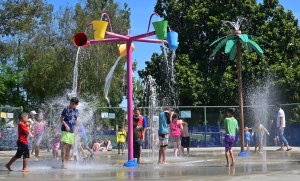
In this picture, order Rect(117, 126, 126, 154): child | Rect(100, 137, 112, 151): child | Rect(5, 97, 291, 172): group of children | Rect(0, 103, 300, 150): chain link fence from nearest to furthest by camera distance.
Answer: Rect(5, 97, 291, 172): group of children → Rect(117, 126, 126, 154): child → Rect(100, 137, 112, 151): child → Rect(0, 103, 300, 150): chain link fence

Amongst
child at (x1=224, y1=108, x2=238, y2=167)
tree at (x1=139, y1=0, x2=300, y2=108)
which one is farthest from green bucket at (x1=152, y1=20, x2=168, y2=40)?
tree at (x1=139, y1=0, x2=300, y2=108)

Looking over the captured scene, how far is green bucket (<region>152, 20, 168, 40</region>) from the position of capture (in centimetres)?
1254

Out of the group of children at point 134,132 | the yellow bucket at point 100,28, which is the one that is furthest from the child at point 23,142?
the yellow bucket at point 100,28

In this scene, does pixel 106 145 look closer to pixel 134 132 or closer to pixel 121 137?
pixel 121 137

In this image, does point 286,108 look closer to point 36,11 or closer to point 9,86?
point 36,11

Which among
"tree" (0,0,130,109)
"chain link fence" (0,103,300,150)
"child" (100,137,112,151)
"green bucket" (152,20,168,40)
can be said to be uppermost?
"tree" (0,0,130,109)

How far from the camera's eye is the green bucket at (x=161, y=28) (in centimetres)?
1254

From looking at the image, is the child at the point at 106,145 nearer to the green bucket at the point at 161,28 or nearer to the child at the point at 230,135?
the child at the point at 230,135

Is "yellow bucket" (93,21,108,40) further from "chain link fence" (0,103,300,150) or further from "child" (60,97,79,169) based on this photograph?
"chain link fence" (0,103,300,150)

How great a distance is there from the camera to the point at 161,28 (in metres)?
12.6

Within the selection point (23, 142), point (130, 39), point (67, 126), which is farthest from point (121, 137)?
point (23, 142)

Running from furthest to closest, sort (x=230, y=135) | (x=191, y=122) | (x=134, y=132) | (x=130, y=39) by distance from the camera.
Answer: (x=191, y=122) → (x=134, y=132) → (x=130, y=39) → (x=230, y=135)

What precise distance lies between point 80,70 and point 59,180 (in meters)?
25.4

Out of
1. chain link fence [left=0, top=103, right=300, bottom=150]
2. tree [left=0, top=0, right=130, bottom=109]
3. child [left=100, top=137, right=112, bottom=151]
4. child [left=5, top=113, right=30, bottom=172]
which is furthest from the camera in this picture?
tree [left=0, top=0, right=130, bottom=109]
